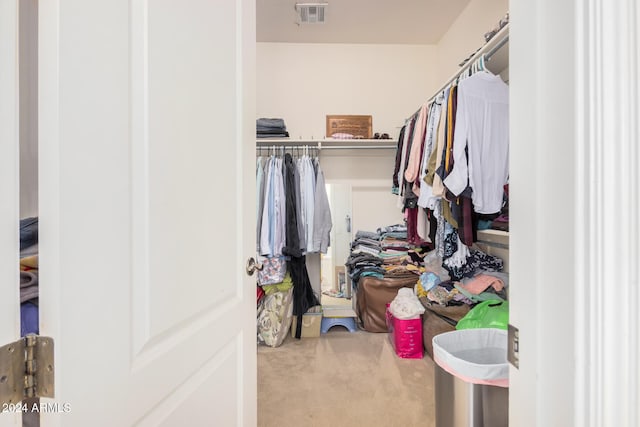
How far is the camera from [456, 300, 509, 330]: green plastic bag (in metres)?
1.68

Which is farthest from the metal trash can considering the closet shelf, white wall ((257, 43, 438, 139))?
white wall ((257, 43, 438, 139))

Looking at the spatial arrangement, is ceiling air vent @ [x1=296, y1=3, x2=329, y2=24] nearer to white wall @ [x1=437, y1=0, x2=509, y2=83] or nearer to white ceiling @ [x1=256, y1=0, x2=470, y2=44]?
white ceiling @ [x1=256, y1=0, x2=470, y2=44]

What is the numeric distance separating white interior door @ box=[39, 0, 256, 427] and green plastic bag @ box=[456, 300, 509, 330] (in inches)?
52.2

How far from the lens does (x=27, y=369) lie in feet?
1.43

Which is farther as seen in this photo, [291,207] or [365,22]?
[365,22]

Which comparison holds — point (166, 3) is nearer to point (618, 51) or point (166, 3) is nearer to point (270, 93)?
point (618, 51)

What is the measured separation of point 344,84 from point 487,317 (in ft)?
8.36

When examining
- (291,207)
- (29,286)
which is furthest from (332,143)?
(29,286)

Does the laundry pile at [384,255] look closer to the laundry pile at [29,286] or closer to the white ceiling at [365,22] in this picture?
the white ceiling at [365,22]

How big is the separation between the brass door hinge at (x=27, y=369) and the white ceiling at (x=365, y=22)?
2.86 m

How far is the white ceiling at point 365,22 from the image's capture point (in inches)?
103

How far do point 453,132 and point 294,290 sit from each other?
6.19 feet

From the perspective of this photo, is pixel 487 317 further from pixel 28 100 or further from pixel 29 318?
pixel 28 100

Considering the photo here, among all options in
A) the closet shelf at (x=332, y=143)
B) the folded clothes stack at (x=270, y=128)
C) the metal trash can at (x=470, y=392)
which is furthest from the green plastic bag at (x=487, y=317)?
the folded clothes stack at (x=270, y=128)
